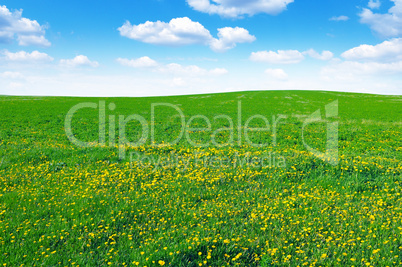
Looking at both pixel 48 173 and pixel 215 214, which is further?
pixel 48 173

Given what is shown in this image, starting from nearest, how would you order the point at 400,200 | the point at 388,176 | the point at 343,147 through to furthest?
the point at 400,200 < the point at 388,176 < the point at 343,147

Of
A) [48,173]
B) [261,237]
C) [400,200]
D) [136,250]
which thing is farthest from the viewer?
[48,173]

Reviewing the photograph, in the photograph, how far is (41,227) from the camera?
19.6ft

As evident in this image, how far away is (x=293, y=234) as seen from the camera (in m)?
5.74

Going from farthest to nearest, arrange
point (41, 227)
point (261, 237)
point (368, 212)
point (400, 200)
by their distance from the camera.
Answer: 1. point (400, 200)
2. point (368, 212)
3. point (41, 227)
4. point (261, 237)

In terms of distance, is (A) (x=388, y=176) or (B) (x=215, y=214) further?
(A) (x=388, y=176)

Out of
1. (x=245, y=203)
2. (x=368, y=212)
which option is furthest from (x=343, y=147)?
(x=245, y=203)

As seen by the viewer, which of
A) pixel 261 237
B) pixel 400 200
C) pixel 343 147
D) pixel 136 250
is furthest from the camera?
pixel 343 147

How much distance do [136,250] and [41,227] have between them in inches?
103

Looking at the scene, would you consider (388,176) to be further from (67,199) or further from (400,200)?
(67,199)

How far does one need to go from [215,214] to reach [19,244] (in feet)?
14.5

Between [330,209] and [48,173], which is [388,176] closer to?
[330,209]

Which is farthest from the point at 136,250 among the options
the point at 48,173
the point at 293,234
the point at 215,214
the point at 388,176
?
the point at 388,176

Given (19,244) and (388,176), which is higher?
(388,176)
